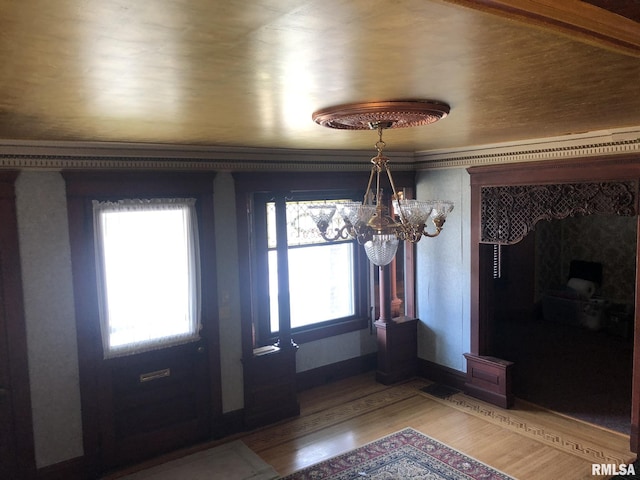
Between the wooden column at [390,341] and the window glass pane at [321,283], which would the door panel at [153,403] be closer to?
the window glass pane at [321,283]

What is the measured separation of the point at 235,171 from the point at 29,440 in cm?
250

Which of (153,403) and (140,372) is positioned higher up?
(140,372)

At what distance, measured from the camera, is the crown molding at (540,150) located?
3740 millimetres

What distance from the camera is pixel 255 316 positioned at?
488 centimetres

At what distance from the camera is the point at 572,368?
5.78m

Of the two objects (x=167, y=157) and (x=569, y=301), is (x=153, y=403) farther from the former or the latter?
(x=569, y=301)

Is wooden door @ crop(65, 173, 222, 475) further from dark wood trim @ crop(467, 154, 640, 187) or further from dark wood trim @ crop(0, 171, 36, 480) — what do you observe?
dark wood trim @ crop(467, 154, 640, 187)

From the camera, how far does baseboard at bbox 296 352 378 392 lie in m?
5.28

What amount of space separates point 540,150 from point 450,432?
2493mm

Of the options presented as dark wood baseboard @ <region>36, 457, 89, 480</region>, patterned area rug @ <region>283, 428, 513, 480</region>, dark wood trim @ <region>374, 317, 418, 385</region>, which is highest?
dark wood trim @ <region>374, 317, 418, 385</region>

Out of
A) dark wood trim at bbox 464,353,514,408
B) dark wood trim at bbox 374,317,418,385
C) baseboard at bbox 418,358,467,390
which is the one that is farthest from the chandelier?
baseboard at bbox 418,358,467,390

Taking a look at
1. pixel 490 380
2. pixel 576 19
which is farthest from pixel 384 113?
pixel 490 380

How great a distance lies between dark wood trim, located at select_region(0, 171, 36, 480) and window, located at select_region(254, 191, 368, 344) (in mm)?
1983

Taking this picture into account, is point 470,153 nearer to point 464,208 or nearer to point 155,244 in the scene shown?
point 464,208
